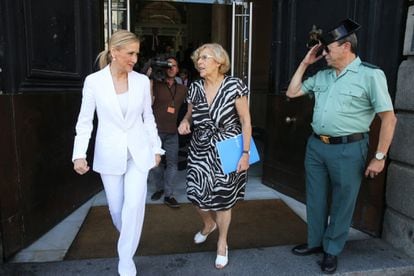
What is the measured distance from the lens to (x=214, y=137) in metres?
2.82

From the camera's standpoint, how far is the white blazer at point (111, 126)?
7.96 feet

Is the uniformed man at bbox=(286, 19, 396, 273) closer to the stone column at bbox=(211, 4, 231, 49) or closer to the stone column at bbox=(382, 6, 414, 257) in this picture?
the stone column at bbox=(382, 6, 414, 257)

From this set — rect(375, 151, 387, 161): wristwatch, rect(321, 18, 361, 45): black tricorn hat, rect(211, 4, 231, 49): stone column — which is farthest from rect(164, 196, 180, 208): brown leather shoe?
rect(211, 4, 231, 49): stone column

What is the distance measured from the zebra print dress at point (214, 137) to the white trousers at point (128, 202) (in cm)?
50

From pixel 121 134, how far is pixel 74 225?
5.56 feet

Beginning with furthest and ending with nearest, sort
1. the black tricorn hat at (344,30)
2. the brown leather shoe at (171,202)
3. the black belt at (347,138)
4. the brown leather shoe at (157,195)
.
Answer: the brown leather shoe at (157,195)
the brown leather shoe at (171,202)
the black belt at (347,138)
the black tricorn hat at (344,30)

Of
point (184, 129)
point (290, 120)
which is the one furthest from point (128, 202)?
point (290, 120)

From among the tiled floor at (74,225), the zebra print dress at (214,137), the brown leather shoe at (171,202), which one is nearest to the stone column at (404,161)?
the tiled floor at (74,225)

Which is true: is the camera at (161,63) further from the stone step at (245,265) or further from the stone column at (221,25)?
the stone column at (221,25)

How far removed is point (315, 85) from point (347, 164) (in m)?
0.63

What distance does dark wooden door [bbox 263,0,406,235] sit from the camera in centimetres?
320

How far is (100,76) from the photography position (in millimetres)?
2447

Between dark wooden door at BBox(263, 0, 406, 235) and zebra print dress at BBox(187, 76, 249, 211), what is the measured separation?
4.30 feet

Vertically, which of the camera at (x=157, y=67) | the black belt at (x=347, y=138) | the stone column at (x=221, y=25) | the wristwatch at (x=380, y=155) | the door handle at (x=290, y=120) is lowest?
the door handle at (x=290, y=120)
